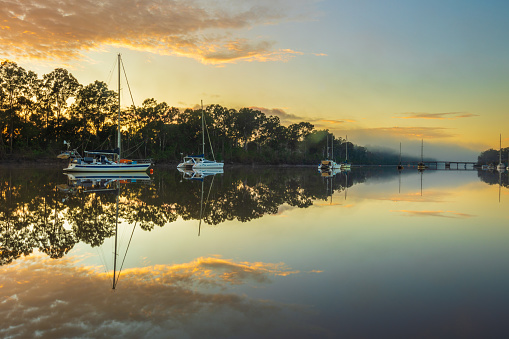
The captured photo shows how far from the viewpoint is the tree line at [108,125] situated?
223 feet

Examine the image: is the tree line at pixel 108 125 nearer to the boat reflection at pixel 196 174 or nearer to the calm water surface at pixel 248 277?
the boat reflection at pixel 196 174

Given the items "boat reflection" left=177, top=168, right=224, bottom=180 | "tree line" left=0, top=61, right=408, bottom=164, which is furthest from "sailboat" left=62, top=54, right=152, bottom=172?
"tree line" left=0, top=61, right=408, bottom=164

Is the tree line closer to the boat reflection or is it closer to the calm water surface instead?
the boat reflection

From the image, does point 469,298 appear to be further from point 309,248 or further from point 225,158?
point 225,158

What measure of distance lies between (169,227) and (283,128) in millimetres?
131746

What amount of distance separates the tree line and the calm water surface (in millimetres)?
66778

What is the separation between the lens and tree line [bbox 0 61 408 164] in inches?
2675

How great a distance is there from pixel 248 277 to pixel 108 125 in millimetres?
82239

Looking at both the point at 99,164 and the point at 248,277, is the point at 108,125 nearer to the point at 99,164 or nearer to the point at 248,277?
the point at 99,164

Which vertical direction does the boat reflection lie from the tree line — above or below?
below

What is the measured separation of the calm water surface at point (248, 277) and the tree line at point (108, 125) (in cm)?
6678

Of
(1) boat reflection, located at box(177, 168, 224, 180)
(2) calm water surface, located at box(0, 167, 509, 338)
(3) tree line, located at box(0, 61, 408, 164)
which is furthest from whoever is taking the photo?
(3) tree line, located at box(0, 61, 408, 164)

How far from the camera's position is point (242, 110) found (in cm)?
11888

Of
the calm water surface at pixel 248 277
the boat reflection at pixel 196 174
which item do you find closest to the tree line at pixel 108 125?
the boat reflection at pixel 196 174
